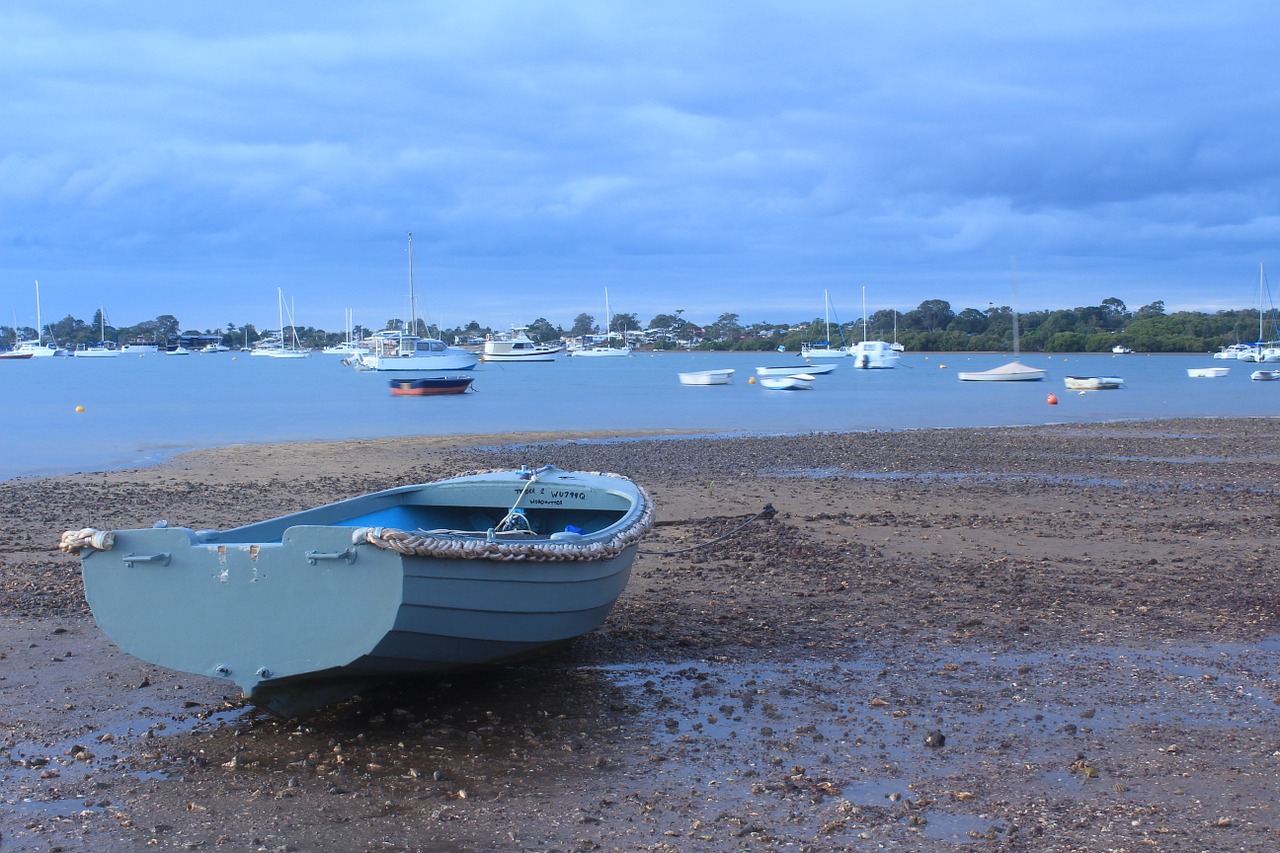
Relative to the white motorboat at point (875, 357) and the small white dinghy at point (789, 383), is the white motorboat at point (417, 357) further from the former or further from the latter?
the white motorboat at point (875, 357)

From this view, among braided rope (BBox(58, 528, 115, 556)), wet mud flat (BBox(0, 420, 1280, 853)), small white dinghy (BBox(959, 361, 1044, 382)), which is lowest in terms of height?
A: wet mud flat (BBox(0, 420, 1280, 853))

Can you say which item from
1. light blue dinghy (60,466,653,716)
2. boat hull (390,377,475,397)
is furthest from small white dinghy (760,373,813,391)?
light blue dinghy (60,466,653,716)

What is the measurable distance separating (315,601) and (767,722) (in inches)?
106

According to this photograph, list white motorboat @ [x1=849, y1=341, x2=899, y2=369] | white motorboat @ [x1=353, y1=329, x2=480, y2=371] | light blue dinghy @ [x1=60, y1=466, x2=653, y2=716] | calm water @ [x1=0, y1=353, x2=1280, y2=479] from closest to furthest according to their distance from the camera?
light blue dinghy @ [x1=60, y1=466, x2=653, y2=716], calm water @ [x1=0, y1=353, x2=1280, y2=479], white motorboat @ [x1=353, y1=329, x2=480, y2=371], white motorboat @ [x1=849, y1=341, x2=899, y2=369]

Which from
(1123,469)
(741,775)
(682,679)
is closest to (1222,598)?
(682,679)

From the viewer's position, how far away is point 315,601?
614cm

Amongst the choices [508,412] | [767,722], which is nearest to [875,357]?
[508,412]

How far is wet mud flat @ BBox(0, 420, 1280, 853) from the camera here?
216 inches

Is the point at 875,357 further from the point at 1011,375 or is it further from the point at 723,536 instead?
the point at 723,536

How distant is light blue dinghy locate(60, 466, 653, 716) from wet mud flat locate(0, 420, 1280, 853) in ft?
1.60

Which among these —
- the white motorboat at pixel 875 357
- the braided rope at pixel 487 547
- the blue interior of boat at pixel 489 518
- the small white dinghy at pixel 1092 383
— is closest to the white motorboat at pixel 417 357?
the white motorboat at pixel 875 357

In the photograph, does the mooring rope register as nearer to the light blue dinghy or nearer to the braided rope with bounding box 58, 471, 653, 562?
the braided rope with bounding box 58, 471, 653, 562

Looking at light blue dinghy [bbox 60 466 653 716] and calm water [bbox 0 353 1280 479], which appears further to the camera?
calm water [bbox 0 353 1280 479]

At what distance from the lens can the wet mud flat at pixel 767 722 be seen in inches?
216
